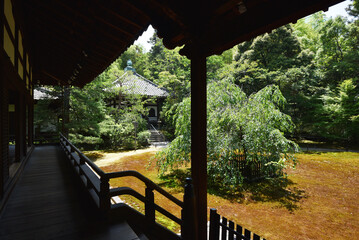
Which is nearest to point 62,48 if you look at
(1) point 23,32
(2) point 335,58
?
(1) point 23,32

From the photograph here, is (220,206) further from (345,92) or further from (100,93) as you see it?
(345,92)

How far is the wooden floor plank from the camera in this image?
8.67 feet

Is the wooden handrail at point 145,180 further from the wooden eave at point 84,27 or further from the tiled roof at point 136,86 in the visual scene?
the tiled roof at point 136,86

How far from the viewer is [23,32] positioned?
18.5ft

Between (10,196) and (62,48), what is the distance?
3.83 m

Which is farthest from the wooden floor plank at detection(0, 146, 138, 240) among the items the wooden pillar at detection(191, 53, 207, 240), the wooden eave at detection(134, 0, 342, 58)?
the wooden eave at detection(134, 0, 342, 58)

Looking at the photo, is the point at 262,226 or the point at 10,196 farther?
the point at 262,226

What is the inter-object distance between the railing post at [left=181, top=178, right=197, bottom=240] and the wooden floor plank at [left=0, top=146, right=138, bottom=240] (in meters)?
0.70

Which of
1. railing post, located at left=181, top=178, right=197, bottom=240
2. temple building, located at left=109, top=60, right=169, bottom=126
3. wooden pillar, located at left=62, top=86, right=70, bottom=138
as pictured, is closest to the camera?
railing post, located at left=181, top=178, right=197, bottom=240

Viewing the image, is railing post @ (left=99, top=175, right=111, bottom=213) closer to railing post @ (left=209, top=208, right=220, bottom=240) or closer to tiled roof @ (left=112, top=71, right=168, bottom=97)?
railing post @ (left=209, top=208, right=220, bottom=240)

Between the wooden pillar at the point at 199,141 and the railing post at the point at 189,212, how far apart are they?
0.38 metres

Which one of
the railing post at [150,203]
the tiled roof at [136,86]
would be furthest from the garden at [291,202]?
the tiled roof at [136,86]

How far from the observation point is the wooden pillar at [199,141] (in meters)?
2.80

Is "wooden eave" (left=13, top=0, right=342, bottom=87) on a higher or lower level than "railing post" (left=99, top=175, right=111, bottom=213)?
higher
